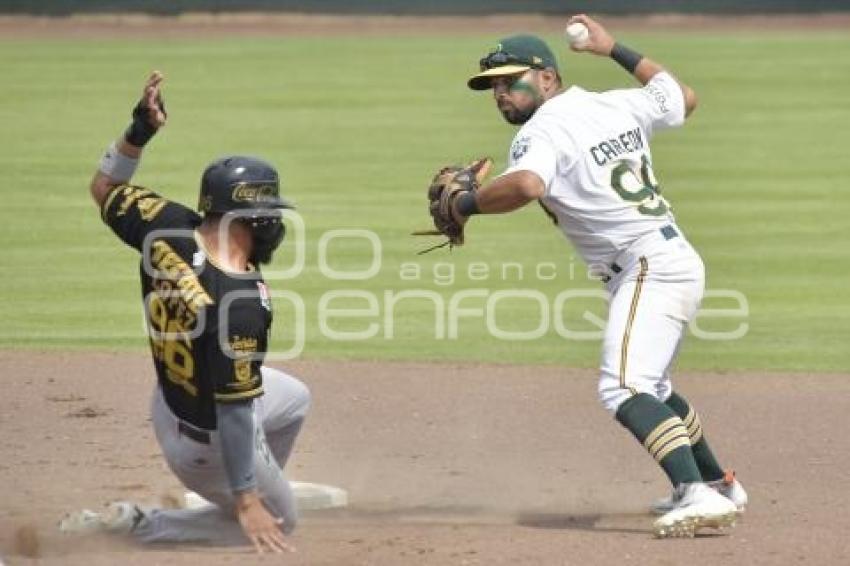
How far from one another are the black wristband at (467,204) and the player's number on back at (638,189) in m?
0.50

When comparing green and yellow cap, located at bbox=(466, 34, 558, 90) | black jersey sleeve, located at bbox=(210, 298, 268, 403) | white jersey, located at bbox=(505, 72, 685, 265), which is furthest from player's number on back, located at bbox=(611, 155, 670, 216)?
black jersey sleeve, located at bbox=(210, 298, 268, 403)

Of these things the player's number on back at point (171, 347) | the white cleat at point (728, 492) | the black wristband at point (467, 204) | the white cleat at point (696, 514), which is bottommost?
the white cleat at point (728, 492)

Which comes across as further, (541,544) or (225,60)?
(225,60)

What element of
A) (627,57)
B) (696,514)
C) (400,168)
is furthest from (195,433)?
(400,168)

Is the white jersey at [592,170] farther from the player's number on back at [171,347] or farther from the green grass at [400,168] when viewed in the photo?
the green grass at [400,168]

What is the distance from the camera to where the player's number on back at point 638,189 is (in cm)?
604

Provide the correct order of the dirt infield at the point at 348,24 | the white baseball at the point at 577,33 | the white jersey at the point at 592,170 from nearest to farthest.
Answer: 1. the white jersey at the point at 592,170
2. the white baseball at the point at 577,33
3. the dirt infield at the point at 348,24

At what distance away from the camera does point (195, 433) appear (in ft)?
17.9

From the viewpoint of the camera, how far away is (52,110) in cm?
2019

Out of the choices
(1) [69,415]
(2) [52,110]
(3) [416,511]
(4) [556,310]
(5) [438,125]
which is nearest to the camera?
(3) [416,511]

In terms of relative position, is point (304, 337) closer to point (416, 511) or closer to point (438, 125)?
point (416, 511)

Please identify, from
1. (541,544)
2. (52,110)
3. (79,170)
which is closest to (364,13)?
(52,110)

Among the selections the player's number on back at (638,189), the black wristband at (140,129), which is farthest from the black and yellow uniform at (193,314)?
the player's number on back at (638,189)

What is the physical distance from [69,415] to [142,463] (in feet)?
3.16
